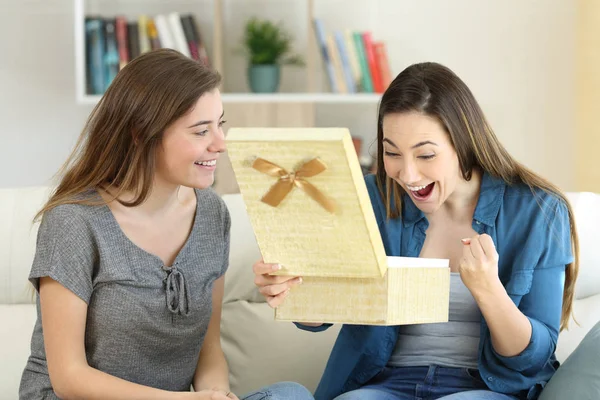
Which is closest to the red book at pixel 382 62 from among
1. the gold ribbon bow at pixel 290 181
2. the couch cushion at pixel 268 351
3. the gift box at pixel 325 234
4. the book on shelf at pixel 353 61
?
the book on shelf at pixel 353 61

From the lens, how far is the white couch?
2047mm

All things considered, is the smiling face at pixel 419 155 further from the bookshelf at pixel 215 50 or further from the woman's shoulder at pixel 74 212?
the bookshelf at pixel 215 50

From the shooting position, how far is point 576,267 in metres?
1.72

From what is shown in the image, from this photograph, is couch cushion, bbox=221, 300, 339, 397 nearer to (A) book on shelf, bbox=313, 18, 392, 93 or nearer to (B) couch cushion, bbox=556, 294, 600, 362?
(B) couch cushion, bbox=556, 294, 600, 362

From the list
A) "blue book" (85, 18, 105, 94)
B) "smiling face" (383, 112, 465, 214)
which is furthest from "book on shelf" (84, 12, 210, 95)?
"smiling face" (383, 112, 465, 214)

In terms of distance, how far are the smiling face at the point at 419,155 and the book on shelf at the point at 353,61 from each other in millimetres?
1998

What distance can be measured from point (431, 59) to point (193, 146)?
244 cm

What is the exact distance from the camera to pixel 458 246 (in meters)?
1.73

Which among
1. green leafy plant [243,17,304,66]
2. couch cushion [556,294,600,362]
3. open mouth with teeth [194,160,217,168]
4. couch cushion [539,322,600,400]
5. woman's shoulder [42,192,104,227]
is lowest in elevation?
couch cushion [556,294,600,362]

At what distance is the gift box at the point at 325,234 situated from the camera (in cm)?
131

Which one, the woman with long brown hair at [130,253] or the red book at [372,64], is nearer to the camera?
the woman with long brown hair at [130,253]

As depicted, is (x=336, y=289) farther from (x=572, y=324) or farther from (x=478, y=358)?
(x=572, y=324)

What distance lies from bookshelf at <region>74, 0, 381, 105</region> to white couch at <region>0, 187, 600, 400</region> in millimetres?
1422

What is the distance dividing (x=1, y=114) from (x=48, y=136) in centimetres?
22
